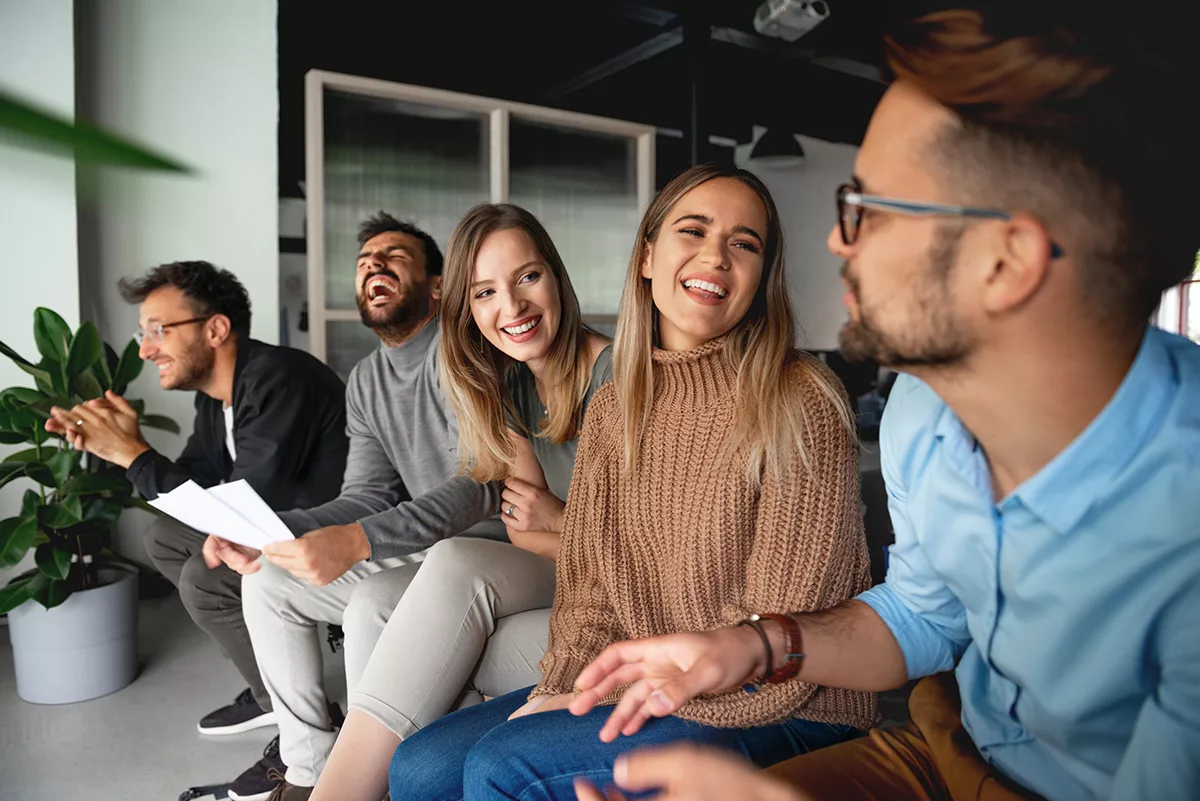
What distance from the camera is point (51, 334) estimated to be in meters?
1.99

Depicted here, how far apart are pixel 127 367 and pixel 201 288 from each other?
312 mm

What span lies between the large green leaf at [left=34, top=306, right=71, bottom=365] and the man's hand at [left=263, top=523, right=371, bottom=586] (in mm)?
1086

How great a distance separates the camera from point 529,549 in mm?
1404

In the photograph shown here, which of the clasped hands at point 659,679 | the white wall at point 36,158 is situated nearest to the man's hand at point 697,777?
the clasped hands at point 659,679

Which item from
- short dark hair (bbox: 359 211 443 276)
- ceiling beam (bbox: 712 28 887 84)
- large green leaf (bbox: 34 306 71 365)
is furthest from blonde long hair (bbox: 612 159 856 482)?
large green leaf (bbox: 34 306 71 365)


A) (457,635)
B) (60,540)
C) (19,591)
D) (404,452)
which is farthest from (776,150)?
(19,591)

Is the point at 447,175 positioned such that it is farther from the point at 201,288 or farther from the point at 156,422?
the point at 156,422

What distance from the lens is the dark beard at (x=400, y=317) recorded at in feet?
6.21

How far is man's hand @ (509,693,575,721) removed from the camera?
1.02m

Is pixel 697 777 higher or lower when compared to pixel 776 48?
lower

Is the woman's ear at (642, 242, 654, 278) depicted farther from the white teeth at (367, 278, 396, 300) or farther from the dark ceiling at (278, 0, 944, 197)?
the dark ceiling at (278, 0, 944, 197)

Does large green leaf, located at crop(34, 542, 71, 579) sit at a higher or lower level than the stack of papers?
lower

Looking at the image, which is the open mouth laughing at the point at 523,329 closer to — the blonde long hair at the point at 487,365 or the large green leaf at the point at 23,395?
the blonde long hair at the point at 487,365

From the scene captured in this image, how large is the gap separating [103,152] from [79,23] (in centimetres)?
267
